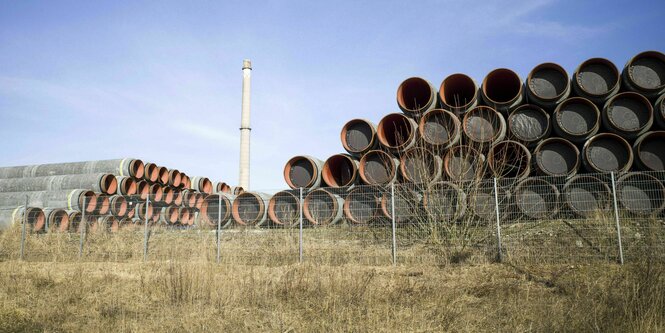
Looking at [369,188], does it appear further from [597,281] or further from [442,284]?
[597,281]

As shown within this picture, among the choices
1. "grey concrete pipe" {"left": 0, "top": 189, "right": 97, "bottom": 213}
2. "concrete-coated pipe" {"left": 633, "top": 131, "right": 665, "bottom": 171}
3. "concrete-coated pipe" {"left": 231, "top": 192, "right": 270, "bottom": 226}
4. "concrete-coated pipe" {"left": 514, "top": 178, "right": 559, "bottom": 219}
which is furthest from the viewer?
"grey concrete pipe" {"left": 0, "top": 189, "right": 97, "bottom": 213}

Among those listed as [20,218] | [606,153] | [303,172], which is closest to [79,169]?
[20,218]

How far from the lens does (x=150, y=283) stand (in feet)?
22.1

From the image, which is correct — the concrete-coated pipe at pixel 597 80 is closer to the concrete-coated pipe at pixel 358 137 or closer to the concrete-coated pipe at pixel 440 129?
the concrete-coated pipe at pixel 440 129

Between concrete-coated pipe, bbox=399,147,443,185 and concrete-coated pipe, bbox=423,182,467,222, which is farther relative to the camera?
concrete-coated pipe, bbox=399,147,443,185

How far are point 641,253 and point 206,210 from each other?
9227 millimetres

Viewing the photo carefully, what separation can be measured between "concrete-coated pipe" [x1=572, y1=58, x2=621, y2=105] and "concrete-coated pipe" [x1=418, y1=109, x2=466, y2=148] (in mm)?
2814

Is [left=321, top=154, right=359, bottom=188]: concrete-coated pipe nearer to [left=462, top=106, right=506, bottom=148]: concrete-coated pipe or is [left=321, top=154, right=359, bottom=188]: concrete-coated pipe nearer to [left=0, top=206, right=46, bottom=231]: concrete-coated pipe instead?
[left=462, top=106, right=506, bottom=148]: concrete-coated pipe

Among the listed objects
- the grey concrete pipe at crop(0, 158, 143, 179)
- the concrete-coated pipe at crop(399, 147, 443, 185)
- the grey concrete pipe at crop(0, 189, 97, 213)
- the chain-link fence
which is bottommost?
the chain-link fence

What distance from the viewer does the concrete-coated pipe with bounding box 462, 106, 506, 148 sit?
31.8 ft

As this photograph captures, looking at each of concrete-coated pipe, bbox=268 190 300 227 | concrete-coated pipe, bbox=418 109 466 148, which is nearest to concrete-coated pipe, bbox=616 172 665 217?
concrete-coated pipe, bbox=418 109 466 148

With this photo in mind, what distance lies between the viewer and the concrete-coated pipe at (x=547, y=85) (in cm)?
994

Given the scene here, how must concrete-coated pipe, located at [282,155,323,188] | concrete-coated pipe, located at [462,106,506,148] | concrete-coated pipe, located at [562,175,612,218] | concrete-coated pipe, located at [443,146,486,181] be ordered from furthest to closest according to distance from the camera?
1. concrete-coated pipe, located at [282,155,323,188]
2. concrete-coated pipe, located at [462,106,506,148]
3. concrete-coated pipe, located at [443,146,486,181]
4. concrete-coated pipe, located at [562,175,612,218]

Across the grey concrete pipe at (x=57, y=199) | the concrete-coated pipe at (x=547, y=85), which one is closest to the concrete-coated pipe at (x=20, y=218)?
the grey concrete pipe at (x=57, y=199)
